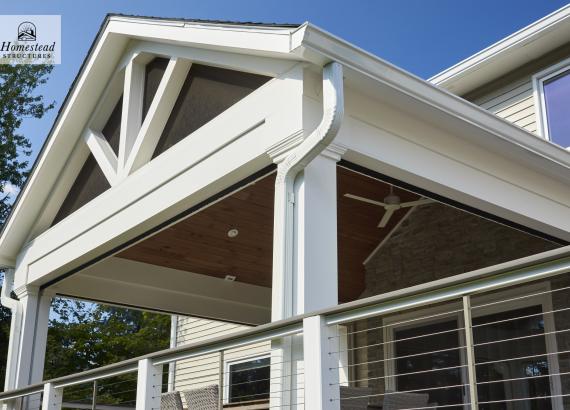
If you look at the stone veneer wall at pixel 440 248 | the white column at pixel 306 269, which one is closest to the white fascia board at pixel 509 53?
the stone veneer wall at pixel 440 248

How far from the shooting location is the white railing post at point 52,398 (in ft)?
20.9

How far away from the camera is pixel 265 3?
30422mm

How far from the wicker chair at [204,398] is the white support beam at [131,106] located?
2.94 m

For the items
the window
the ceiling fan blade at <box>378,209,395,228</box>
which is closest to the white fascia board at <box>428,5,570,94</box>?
the ceiling fan blade at <box>378,209,395,228</box>

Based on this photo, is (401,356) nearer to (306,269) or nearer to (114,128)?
(306,269)

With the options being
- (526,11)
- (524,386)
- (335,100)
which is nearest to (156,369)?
(335,100)

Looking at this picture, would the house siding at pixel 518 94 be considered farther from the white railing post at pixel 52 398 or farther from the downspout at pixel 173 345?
the downspout at pixel 173 345

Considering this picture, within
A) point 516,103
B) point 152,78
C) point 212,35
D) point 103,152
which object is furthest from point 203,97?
point 516,103

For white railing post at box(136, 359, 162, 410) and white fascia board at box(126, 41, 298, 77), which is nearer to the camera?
white railing post at box(136, 359, 162, 410)

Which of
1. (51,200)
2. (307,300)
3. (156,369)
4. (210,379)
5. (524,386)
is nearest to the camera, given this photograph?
(307,300)

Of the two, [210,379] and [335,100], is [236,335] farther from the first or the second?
[210,379]

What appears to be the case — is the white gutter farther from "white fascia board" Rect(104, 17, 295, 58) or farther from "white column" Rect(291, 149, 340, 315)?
"white column" Rect(291, 149, 340, 315)

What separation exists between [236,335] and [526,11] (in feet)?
99.7

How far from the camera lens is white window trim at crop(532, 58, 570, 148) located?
9609 millimetres
